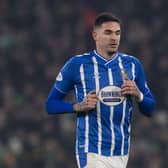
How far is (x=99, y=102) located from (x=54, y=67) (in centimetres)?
854

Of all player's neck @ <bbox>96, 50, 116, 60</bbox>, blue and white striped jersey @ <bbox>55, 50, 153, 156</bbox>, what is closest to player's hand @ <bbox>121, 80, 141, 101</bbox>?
blue and white striped jersey @ <bbox>55, 50, 153, 156</bbox>

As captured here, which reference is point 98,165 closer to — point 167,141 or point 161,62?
point 167,141

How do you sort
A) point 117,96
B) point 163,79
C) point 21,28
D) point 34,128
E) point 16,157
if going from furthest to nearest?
point 21,28
point 163,79
point 34,128
point 16,157
point 117,96

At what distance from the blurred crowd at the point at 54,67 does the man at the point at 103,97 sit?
19.1 feet

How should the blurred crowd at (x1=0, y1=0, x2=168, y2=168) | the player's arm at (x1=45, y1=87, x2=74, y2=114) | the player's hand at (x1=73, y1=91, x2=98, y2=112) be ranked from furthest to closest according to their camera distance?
the blurred crowd at (x1=0, y1=0, x2=168, y2=168)
the player's arm at (x1=45, y1=87, x2=74, y2=114)
the player's hand at (x1=73, y1=91, x2=98, y2=112)

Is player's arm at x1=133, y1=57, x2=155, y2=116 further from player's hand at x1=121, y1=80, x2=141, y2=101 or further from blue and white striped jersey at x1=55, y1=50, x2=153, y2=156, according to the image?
player's hand at x1=121, y1=80, x2=141, y2=101

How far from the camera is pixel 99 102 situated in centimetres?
791

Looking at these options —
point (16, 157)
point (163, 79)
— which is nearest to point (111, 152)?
point (16, 157)

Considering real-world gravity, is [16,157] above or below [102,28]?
below

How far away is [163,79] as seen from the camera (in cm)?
1617

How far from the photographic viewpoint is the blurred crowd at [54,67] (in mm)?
14383

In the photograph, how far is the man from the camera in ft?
25.9

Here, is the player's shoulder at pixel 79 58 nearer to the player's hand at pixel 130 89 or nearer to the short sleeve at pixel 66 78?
the short sleeve at pixel 66 78

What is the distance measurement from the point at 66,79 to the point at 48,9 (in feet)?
33.5
